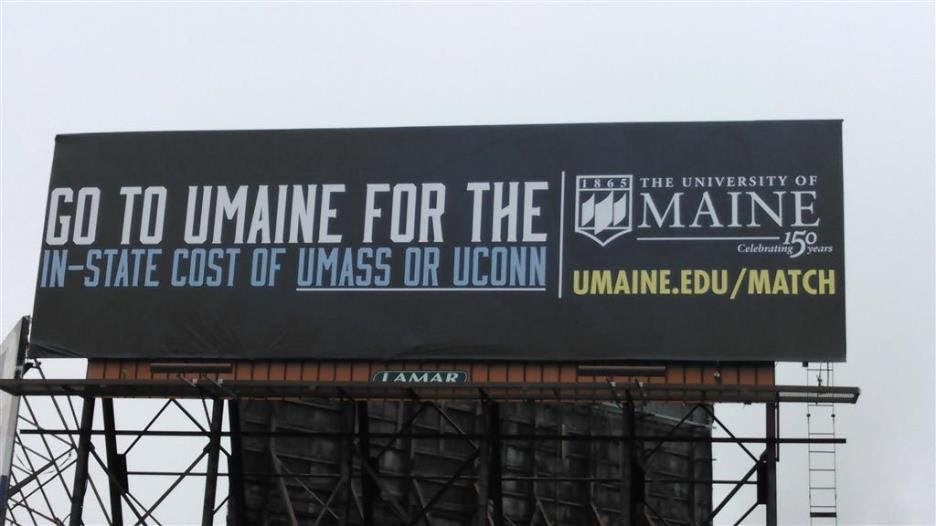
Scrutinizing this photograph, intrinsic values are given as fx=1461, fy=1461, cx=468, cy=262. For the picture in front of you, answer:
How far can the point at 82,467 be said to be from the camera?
81.5 ft

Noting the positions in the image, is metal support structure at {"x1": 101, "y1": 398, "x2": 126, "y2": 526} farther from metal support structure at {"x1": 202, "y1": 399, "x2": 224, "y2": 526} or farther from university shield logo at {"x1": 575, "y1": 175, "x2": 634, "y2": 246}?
university shield logo at {"x1": 575, "y1": 175, "x2": 634, "y2": 246}

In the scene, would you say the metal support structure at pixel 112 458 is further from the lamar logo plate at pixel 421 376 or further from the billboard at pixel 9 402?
the lamar logo plate at pixel 421 376

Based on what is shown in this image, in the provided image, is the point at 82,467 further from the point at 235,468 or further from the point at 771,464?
the point at 771,464

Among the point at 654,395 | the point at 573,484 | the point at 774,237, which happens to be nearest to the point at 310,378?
the point at 654,395

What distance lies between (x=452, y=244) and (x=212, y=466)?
5.45 metres

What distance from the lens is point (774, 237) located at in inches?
934

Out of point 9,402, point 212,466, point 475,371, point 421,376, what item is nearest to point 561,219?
point 475,371

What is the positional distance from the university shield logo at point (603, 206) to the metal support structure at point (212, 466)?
6.85 m

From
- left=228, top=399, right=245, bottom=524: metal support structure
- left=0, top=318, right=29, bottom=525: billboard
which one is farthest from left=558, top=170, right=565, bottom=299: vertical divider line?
left=0, top=318, right=29, bottom=525: billboard

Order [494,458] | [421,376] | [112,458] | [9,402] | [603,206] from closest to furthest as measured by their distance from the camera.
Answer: [421,376], [603,206], [494,458], [112,458], [9,402]

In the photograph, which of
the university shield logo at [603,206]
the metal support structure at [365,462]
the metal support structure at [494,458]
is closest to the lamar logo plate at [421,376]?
the metal support structure at [494,458]

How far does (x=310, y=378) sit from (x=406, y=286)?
2.22 metres

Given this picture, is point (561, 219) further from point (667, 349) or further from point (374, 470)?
point (374, 470)

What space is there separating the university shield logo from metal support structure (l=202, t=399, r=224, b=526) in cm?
685
